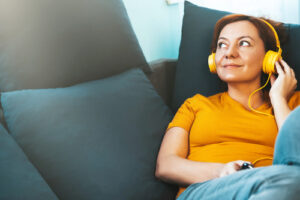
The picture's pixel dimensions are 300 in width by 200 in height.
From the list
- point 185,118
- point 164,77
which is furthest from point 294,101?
point 164,77

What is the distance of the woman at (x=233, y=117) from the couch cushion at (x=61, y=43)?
359 mm

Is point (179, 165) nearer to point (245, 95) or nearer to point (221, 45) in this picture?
point (245, 95)

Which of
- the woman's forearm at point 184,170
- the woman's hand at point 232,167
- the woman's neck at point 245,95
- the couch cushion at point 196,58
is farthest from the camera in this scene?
the couch cushion at point 196,58

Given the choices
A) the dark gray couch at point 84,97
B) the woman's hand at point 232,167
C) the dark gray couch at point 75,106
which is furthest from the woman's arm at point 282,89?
the dark gray couch at point 75,106

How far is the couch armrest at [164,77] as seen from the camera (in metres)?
1.58

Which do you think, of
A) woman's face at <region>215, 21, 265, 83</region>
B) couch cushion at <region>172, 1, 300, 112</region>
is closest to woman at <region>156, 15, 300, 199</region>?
woman's face at <region>215, 21, 265, 83</region>

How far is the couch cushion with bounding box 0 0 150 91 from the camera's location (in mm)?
1167

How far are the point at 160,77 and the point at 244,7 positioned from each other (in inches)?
21.6

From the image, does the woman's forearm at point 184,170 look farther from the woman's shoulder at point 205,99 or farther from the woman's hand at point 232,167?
the woman's shoulder at point 205,99

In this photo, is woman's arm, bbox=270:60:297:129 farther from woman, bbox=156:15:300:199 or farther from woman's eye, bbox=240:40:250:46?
woman's eye, bbox=240:40:250:46

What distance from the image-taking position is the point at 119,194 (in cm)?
100

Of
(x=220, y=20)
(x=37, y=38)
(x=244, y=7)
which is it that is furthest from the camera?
(x=244, y=7)

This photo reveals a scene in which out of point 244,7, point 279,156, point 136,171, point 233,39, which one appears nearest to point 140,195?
point 136,171

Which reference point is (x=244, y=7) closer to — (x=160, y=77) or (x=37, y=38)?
(x=160, y=77)
